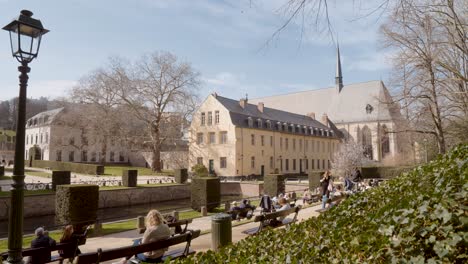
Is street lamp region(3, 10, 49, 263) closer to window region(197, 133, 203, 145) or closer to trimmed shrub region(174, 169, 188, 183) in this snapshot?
trimmed shrub region(174, 169, 188, 183)

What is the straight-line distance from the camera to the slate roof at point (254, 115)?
1754 inches

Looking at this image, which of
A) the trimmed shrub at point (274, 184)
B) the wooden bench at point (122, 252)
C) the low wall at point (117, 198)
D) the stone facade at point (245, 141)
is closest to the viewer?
the wooden bench at point (122, 252)

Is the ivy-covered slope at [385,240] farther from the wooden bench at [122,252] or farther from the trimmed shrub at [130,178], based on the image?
the trimmed shrub at [130,178]

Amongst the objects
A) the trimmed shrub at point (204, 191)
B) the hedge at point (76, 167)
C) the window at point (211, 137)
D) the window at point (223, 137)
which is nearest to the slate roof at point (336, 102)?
the window at point (211, 137)

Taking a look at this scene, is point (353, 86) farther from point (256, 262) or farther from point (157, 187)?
point (256, 262)

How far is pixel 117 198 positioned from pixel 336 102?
51.4 meters

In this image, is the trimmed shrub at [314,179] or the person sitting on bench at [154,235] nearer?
the person sitting on bench at [154,235]

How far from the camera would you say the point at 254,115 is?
4788 centimetres

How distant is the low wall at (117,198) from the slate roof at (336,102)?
133ft

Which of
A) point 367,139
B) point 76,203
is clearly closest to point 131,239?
point 76,203

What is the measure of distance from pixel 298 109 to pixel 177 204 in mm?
45391

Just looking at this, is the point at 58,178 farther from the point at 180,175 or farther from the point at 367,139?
the point at 367,139

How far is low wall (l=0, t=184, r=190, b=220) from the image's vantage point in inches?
853

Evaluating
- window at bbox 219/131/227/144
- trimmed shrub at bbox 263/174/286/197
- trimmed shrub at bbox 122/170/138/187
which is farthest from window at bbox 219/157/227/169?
trimmed shrub at bbox 263/174/286/197
